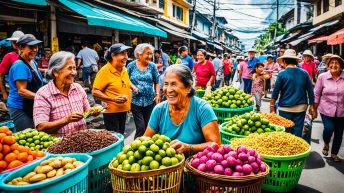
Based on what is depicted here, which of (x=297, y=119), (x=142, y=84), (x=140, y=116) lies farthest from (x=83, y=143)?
(x=297, y=119)

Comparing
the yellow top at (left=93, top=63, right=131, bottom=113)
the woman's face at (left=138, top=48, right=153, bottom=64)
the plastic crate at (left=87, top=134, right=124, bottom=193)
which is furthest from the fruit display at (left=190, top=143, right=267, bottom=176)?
the woman's face at (left=138, top=48, right=153, bottom=64)

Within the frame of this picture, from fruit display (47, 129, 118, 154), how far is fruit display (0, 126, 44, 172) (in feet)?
0.62

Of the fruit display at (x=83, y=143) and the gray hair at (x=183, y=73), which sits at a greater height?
the gray hair at (x=183, y=73)

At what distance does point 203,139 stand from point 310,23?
3389 cm

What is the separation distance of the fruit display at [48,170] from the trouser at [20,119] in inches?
96.3

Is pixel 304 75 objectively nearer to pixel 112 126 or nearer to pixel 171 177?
pixel 112 126

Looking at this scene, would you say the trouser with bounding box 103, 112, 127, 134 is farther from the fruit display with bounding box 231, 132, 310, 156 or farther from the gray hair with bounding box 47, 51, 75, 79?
the fruit display with bounding box 231, 132, 310, 156

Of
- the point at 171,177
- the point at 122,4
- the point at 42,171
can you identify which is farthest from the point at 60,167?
the point at 122,4

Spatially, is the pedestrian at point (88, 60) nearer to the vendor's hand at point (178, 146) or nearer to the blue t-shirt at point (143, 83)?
the blue t-shirt at point (143, 83)

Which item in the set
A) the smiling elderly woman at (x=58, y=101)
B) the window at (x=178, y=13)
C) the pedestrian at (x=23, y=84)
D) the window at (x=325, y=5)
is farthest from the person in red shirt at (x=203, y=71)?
the window at (x=178, y=13)

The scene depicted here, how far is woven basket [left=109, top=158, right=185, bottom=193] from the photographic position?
2.30 metres

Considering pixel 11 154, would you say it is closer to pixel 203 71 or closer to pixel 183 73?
pixel 183 73

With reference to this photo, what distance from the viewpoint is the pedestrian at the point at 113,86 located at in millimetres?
4975

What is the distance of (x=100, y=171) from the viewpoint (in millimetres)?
2824
